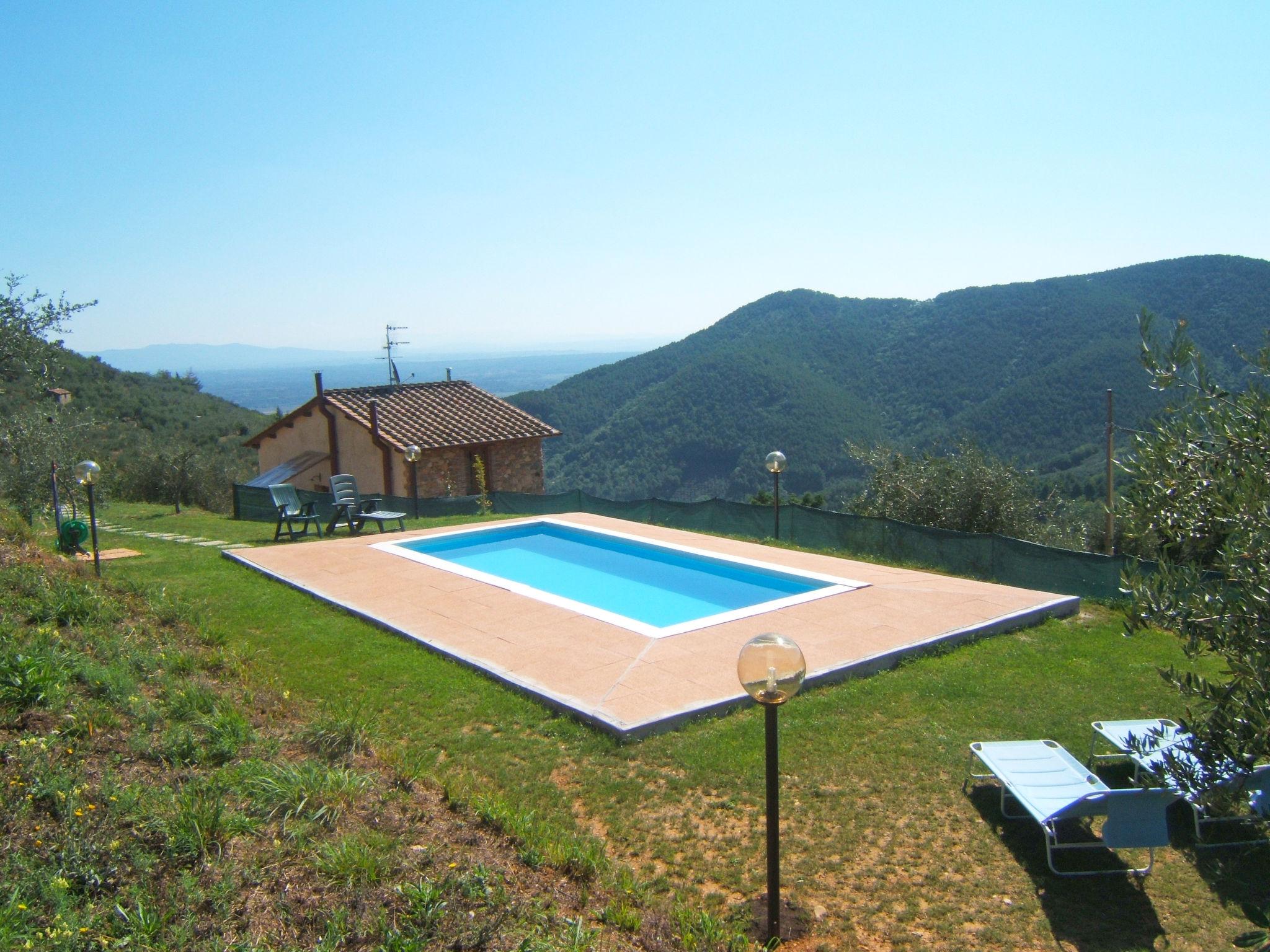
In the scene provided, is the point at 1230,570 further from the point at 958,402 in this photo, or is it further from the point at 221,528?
the point at 958,402

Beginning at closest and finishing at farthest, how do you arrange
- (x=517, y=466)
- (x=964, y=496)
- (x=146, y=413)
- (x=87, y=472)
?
(x=87, y=472) < (x=964, y=496) < (x=517, y=466) < (x=146, y=413)

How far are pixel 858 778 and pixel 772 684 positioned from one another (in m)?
2.24

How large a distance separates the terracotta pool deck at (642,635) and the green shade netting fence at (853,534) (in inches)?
25.5

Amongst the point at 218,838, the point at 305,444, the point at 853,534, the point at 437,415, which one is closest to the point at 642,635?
the point at 218,838

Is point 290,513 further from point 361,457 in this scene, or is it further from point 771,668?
point 771,668

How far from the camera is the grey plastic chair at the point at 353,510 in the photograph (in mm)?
15125

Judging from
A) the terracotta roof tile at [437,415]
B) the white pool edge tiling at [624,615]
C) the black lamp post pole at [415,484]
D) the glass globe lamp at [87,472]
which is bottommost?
the white pool edge tiling at [624,615]

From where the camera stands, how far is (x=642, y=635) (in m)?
8.46

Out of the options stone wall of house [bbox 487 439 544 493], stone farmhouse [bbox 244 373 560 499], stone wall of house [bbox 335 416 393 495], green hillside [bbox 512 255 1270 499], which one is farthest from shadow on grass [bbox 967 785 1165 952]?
green hillside [bbox 512 255 1270 499]

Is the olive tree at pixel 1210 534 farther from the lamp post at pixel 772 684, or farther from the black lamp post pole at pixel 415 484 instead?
the black lamp post pole at pixel 415 484

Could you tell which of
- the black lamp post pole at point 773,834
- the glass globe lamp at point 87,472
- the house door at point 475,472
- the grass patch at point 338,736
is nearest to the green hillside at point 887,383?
the house door at point 475,472

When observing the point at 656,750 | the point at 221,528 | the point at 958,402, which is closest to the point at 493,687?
the point at 656,750

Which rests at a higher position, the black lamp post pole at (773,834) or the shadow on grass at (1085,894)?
the black lamp post pole at (773,834)

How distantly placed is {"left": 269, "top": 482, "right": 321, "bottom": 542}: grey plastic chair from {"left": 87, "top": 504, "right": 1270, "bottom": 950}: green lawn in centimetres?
588
